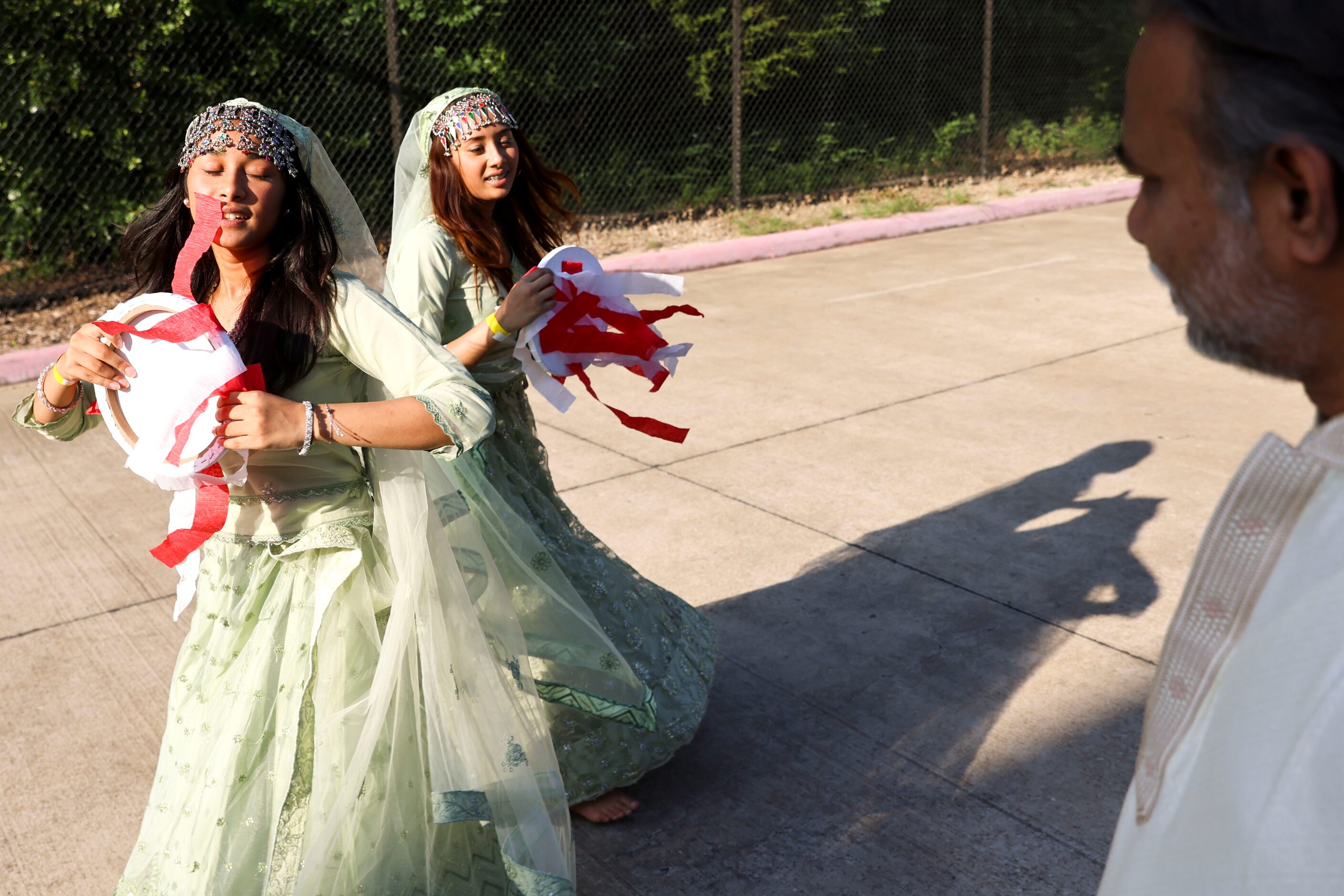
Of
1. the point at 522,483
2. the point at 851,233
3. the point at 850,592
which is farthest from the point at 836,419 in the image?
the point at 851,233

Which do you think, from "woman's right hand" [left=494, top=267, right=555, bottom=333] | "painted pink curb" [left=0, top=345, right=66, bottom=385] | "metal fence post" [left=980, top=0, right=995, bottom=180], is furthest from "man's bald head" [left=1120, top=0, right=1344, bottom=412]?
"metal fence post" [left=980, top=0, right=995, bottom=180]

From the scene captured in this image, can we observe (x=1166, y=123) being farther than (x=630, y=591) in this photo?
No

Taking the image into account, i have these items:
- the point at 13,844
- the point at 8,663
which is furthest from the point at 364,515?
the point at 8,663

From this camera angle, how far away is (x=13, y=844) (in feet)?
9.45

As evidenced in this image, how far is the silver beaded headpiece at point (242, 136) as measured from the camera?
2125 mm

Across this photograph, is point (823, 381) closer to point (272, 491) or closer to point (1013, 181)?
point (272, 491)

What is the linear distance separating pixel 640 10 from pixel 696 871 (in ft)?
35.8

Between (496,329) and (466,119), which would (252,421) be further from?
(466,119)

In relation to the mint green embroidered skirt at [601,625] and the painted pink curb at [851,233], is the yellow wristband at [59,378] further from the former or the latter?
the painted pink curb at [851,233]

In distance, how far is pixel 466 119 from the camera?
3.00m

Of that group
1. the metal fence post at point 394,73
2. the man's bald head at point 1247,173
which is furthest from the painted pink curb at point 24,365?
the man's bald head at point 1247,173

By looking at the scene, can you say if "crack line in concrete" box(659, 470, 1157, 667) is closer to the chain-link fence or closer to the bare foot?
the bare foot

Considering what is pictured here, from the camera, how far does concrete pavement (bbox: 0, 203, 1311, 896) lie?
2832mm

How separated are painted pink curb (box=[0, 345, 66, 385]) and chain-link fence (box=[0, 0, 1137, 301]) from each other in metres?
1.75
